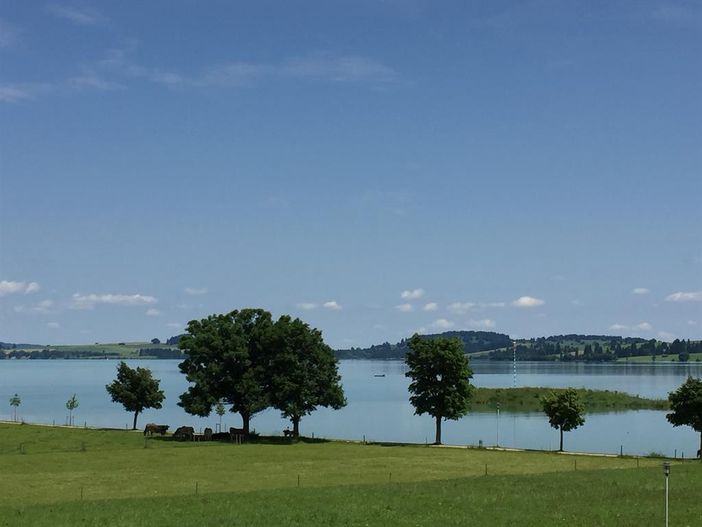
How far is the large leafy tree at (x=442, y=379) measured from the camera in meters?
93.2

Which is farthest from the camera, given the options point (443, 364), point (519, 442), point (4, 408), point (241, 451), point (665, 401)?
point (4, 408)

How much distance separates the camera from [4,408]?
586 ft

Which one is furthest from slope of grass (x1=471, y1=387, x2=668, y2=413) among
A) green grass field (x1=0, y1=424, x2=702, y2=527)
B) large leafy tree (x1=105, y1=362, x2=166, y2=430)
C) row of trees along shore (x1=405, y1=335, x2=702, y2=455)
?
green grass field (x1=0, y1=424, x2=702, y2=527)

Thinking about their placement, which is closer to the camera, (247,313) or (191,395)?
(191,395)

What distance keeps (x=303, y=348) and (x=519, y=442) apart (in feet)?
95.9

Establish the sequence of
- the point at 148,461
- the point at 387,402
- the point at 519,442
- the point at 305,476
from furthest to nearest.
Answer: the point at 387,402, the point at 519,442, the point at 148,461, the point at 305,476

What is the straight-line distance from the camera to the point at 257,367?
3824 inches

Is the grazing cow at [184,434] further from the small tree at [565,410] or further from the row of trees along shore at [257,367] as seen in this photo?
the small tree at [565,410]

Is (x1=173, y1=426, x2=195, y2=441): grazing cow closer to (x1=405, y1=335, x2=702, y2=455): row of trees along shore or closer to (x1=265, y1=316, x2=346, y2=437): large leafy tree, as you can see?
(x1=265, y1=316, x2=346, y2=437): large leafy tree

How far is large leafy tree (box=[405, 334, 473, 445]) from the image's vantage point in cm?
9325

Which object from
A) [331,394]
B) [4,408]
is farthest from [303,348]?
[4,408]

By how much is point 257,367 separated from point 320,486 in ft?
153

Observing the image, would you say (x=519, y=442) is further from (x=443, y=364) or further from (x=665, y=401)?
(x=665, y=401)

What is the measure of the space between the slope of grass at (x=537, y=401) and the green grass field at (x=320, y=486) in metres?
77.4
